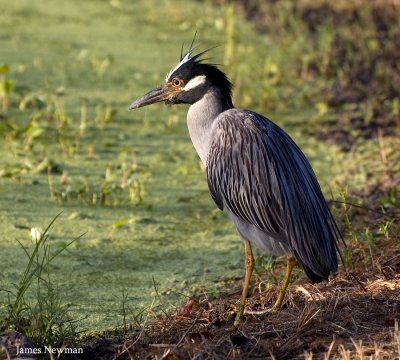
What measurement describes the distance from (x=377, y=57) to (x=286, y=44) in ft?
2.77

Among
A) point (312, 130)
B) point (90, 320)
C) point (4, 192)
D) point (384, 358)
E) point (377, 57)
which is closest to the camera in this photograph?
point (384, 358)

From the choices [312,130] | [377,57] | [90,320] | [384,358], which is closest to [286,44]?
[377,57]

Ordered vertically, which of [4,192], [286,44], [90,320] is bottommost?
[90,320]

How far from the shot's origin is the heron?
165 inches

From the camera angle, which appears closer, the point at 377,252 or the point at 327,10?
the point at 377,252

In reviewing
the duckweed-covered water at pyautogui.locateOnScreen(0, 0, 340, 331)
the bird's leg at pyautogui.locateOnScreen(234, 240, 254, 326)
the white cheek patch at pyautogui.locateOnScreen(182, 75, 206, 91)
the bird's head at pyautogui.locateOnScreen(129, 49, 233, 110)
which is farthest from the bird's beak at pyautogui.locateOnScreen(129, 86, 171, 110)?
the bird's leg at pyautogui.locateOnScreen(234, 240, 254, 326)

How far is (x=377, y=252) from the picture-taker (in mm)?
4930

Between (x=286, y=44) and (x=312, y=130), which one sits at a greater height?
(x=286, y=44)

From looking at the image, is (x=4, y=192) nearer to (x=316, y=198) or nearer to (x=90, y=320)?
(x=90, y=320)

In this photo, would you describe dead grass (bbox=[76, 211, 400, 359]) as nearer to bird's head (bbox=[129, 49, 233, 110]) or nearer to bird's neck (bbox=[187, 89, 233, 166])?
bird's neck (bbox=[187, 89, 233, 166])

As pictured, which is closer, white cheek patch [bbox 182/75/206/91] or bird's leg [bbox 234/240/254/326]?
bird's leg [bbox 234/240/254/326]

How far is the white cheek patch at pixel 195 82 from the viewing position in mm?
4816

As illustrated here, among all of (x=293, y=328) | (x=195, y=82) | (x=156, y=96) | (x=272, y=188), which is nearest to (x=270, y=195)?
(x=272, y=188)

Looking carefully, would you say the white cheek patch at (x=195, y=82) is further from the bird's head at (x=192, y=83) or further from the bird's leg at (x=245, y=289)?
the bird's leg at (x=245, y=289)
